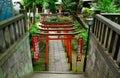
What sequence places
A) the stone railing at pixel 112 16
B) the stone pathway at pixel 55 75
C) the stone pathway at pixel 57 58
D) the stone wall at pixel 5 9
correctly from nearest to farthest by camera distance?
1. the stone wall at pixel 5 9
2. the stone railing at pixel 112 16
3. the stone pathway at pixel 55 75
4. the stone pathway at pixel 57 58

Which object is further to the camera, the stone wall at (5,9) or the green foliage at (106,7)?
the green foliage at (106,7)

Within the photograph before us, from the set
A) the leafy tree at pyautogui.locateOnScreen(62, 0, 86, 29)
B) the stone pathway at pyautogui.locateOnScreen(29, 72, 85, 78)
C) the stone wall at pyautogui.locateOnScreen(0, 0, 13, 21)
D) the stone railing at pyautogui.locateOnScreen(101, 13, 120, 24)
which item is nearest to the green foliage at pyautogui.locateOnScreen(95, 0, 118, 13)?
the stone pathway at pyautogui.locateOnScreen(29, 72, 85, 78)

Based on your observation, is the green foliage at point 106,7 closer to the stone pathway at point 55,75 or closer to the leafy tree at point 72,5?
the stone pathway at point 55,75

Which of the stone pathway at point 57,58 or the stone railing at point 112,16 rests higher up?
the stone railing at point 112,16

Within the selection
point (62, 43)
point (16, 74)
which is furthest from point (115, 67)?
point (62, 43)

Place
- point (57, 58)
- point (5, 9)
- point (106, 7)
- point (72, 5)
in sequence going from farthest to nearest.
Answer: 1. point (72, 5)
2. point (106, 7)
3. point (57, 58)
4. point (5, 9)

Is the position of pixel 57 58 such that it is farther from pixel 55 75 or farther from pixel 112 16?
pixel 112 16

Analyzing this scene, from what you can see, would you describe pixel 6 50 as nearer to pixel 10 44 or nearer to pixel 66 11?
pixel 10 44

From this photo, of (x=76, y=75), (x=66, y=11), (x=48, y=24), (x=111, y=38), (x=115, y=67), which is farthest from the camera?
(x=66, y=11)

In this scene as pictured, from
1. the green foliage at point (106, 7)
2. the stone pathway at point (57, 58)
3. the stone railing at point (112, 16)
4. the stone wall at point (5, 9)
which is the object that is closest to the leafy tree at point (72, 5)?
the stone pathway at point (57, 58)

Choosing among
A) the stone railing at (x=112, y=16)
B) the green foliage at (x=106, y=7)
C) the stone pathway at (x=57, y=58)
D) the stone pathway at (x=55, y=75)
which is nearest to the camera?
the stone railing at (x=112, y=16)

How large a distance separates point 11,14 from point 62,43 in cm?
1103

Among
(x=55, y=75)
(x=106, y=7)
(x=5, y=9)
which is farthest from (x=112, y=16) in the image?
(x=106, y=7)

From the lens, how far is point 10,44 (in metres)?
6.22
